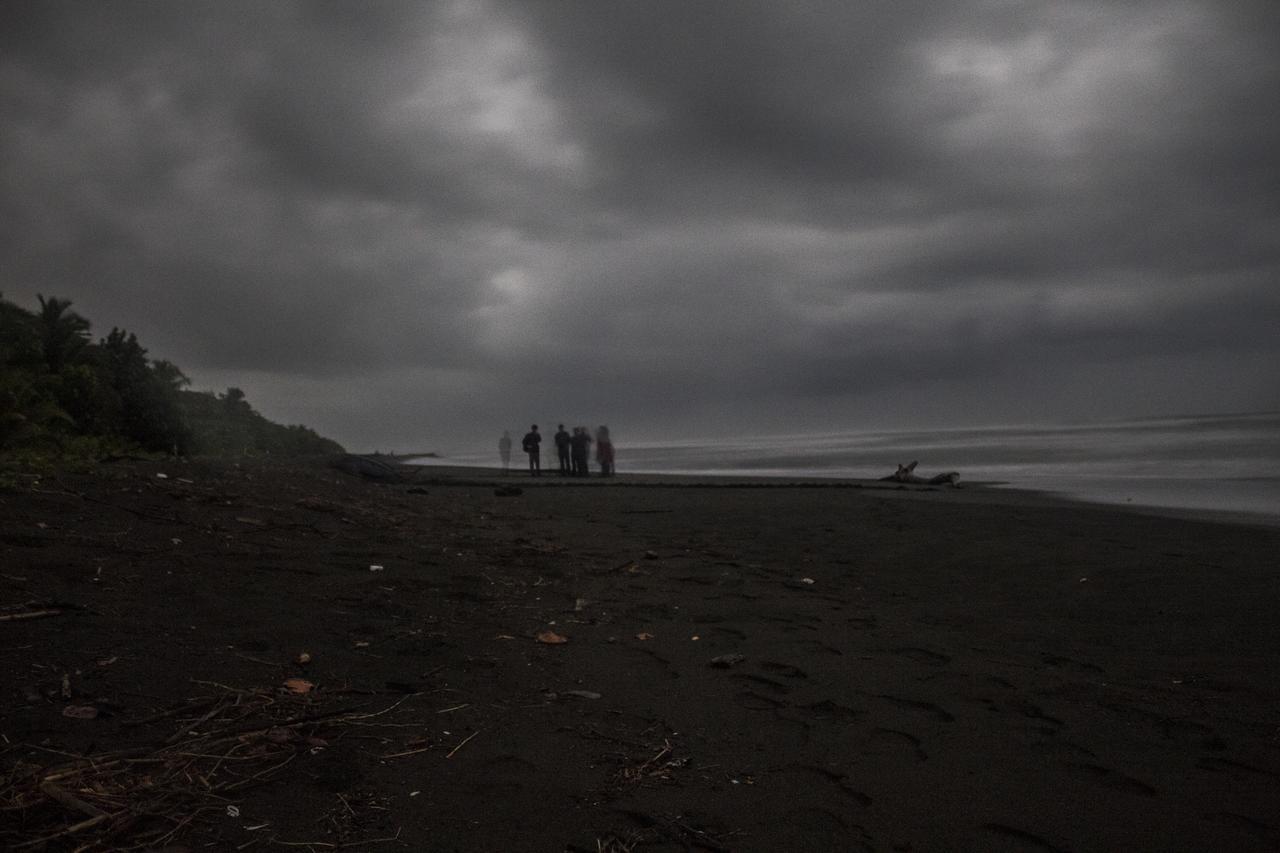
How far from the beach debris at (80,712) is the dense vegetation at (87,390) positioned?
8769mm

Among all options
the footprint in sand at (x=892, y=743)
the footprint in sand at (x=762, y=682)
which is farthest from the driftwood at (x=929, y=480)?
the footprint in sand at (x=892, y=743)

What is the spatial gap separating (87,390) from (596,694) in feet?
52.5

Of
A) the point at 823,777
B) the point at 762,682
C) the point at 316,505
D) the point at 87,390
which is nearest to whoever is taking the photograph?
the point at 823,777

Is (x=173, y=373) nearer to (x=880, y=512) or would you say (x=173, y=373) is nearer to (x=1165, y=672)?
(x=880, y=512)

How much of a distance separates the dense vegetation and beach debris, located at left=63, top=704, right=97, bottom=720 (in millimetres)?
8769

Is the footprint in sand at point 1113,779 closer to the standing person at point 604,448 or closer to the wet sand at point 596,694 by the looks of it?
the wet sand at point 596,694

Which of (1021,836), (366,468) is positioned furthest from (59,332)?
(1021,836)

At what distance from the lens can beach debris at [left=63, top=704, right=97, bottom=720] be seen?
9.84 feet

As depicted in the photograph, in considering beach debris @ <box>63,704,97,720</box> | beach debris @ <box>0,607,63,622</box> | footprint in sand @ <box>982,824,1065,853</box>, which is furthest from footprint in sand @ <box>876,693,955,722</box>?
beach debris @ <box>0,607,63,622</box>

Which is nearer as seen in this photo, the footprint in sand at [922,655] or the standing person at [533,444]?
the footprint in sand at [922,655]

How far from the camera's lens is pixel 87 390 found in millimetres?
15578

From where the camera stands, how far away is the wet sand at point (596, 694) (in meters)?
2.74

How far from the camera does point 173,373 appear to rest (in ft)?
66.6

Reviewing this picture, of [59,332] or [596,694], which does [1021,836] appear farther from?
[59,332]
